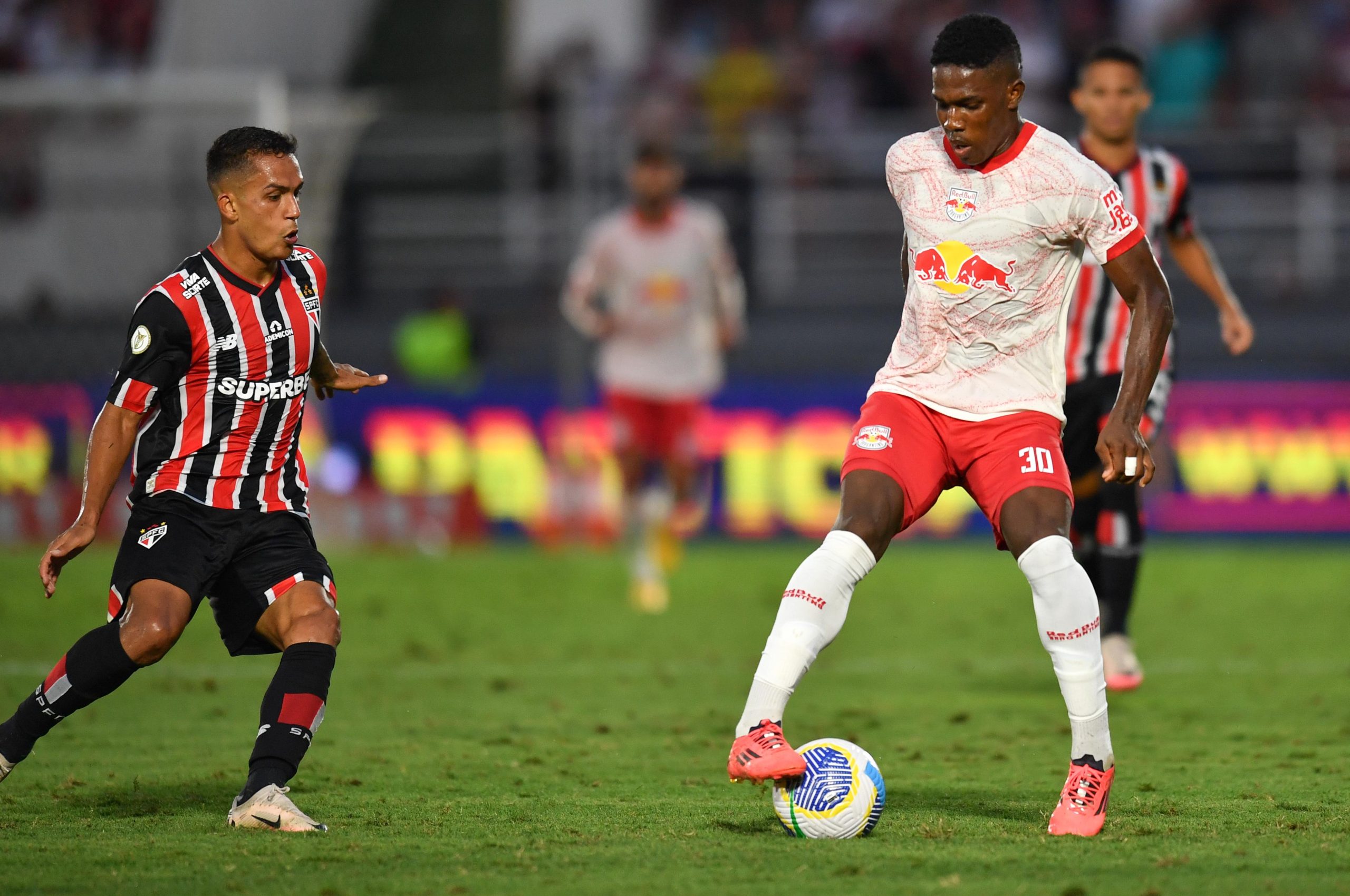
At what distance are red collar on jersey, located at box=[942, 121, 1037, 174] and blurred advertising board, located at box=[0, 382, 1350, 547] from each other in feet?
30.4

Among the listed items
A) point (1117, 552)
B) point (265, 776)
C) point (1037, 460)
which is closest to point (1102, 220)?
point (1037, 460)

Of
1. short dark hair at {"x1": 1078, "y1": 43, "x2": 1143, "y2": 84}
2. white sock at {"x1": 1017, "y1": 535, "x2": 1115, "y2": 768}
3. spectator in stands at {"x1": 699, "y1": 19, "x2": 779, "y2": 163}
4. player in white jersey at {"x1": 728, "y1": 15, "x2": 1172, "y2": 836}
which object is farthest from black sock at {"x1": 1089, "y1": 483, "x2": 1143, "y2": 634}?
spectator in stands at {"x1": 699, "y1": 19, "x2": 779, "y2": 163}

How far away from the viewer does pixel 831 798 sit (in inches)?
185

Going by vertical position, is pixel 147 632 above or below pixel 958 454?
below

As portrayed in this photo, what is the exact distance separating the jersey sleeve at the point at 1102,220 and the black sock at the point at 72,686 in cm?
285

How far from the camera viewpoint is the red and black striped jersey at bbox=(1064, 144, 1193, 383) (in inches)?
294

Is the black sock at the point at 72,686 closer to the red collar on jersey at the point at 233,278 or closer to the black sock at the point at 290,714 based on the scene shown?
the black sock at the point at 290,714

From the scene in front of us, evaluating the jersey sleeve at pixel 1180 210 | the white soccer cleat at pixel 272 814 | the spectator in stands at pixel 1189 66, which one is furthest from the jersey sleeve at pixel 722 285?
the spectator in stands at pixel 1189 66

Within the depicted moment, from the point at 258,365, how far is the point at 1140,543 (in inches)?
157

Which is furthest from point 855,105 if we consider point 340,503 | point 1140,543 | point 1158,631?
point 1140,543

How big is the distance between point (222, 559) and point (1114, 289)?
158 inches

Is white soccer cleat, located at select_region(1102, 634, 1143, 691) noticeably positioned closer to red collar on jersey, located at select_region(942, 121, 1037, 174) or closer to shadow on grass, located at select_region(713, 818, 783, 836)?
shadow on grass, located at select_region(713, 818, 783, 836)

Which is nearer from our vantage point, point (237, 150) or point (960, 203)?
point (960, 203)

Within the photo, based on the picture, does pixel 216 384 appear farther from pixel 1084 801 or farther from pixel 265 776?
pixel 1084 801
